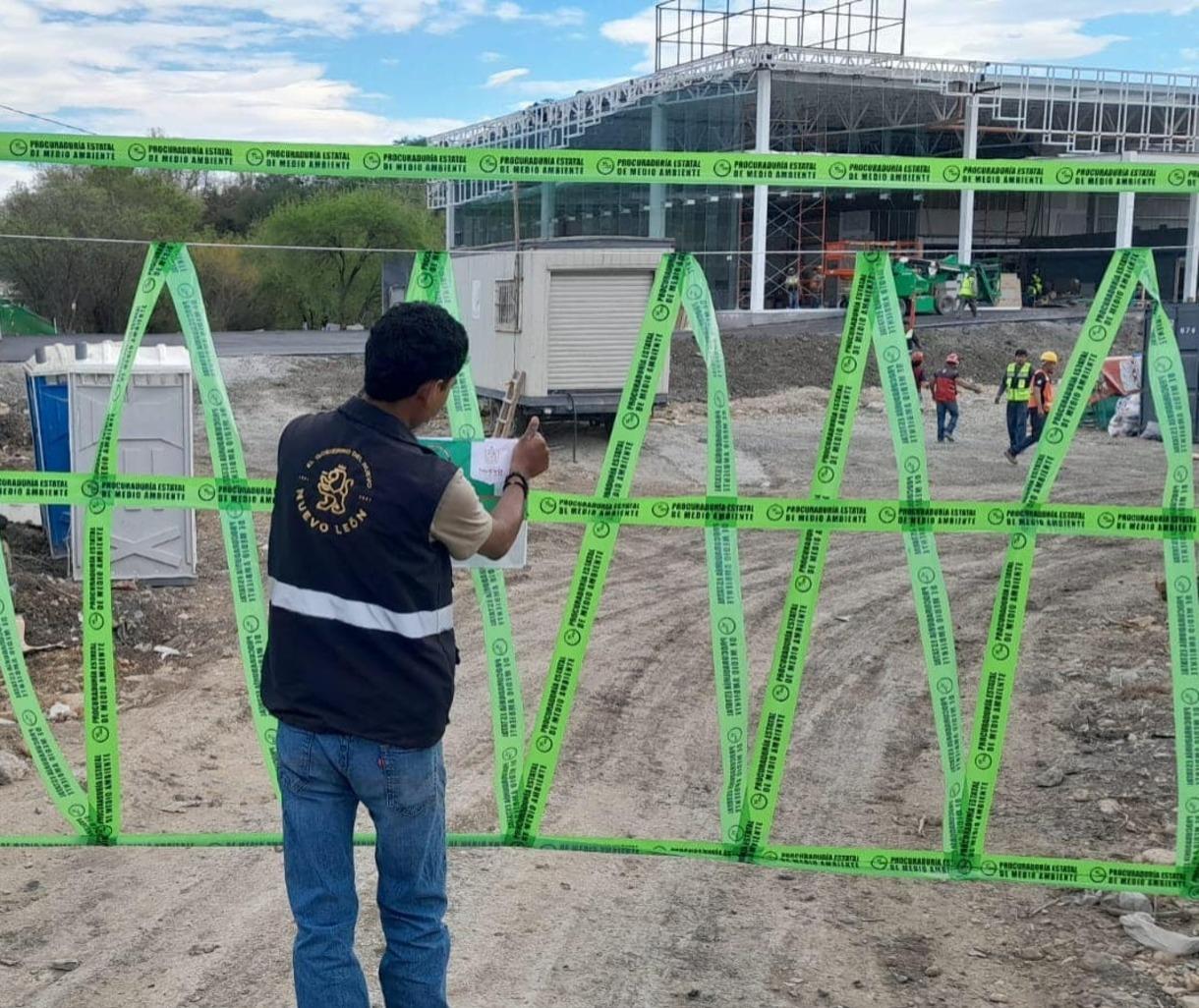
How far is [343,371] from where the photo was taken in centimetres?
2962

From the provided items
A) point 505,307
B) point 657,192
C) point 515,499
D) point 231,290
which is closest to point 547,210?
point 657,192

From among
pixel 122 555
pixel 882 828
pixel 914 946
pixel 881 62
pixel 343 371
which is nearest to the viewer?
pixel 914 946

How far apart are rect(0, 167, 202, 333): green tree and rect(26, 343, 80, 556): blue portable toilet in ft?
90.3

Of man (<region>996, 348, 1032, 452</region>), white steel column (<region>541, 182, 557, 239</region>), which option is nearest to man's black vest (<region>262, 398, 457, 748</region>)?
man (<region>996, 348, 1032, 452</region>)

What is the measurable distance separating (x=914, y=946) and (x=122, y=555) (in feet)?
28.3

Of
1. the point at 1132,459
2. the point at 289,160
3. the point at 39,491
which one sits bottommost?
the point at 1132,459

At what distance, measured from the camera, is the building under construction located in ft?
134

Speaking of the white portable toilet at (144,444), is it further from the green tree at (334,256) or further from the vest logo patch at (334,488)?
the green tree at (334,256)

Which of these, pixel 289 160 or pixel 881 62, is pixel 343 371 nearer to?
pixel 881 62

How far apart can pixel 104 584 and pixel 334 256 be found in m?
47.2

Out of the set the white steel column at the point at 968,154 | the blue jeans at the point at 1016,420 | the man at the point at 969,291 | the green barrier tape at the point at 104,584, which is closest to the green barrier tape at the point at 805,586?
the green barrier tape at the point at 104,584

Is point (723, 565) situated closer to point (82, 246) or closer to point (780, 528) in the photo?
point (780, 528)

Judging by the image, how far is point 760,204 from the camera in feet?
130

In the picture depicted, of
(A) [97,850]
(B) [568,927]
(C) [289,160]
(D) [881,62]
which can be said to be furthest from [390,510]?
(D) [881,62]
